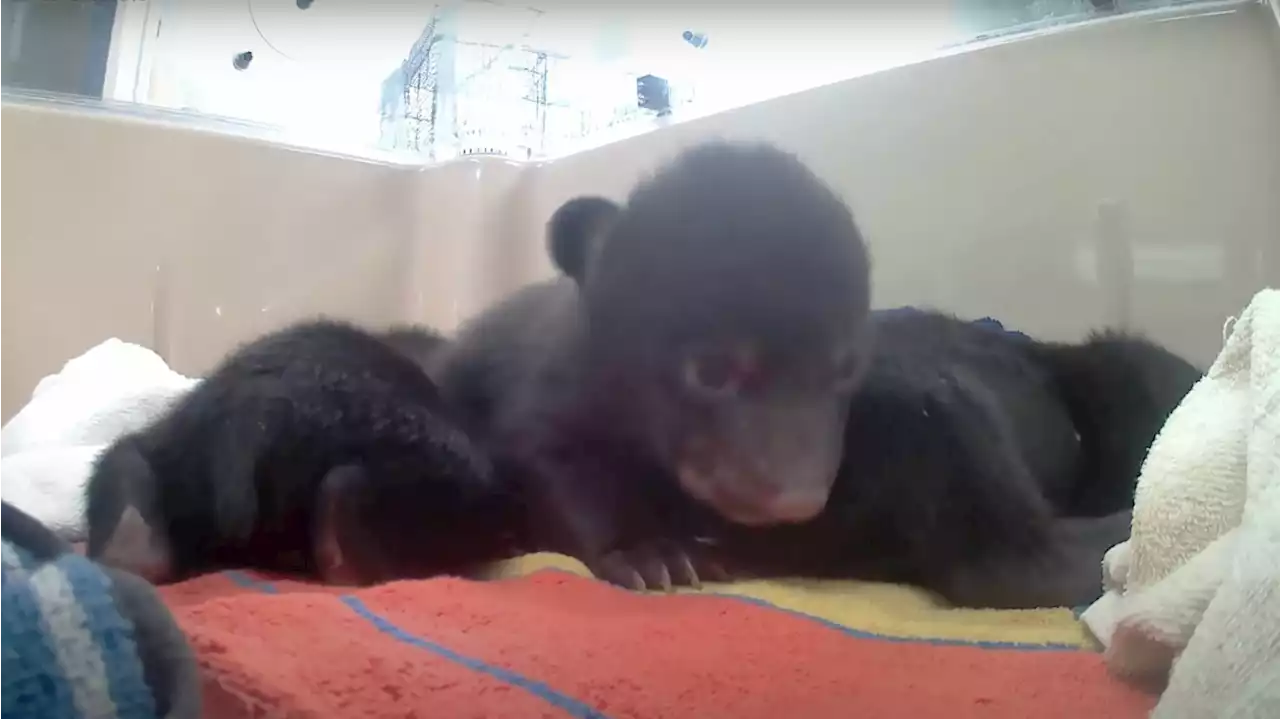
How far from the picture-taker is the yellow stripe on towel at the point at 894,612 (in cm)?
81

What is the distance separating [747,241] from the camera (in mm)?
971

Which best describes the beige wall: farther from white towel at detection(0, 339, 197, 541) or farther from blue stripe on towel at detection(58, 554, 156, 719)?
blue stripe on towel at detection(58, 554, 156, 719)

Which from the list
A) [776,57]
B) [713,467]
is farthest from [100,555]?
[776,57]

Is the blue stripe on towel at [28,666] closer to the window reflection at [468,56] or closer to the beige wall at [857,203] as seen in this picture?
the window reflection at [468,56]

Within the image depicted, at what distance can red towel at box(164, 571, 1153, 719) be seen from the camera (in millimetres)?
522

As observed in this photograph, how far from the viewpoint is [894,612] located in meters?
0.91

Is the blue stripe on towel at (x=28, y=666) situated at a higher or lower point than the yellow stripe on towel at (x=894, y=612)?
higher

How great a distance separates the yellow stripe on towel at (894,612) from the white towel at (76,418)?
0.56 meters

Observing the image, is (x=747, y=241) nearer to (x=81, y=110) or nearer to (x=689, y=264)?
(x=689, y=264)

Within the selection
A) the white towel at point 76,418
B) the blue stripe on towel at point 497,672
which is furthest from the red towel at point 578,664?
the white towel at point 76,418

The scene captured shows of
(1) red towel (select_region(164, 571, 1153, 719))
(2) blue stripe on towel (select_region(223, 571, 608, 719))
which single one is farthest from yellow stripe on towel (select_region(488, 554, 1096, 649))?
(2) blue stripe on towel (select_region(223, 571, 608, 719))

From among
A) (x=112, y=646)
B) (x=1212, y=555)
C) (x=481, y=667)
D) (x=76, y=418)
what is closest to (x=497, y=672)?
(x=481, y=667)

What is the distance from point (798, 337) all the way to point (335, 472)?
45 centimetres

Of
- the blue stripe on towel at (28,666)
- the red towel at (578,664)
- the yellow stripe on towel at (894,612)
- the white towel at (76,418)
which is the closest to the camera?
the blue stripe on towel at (28,666)
